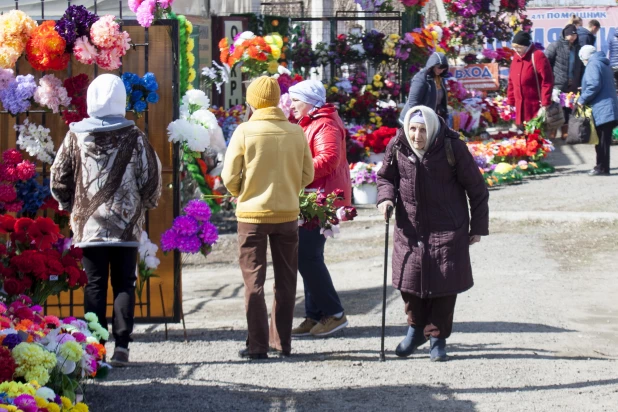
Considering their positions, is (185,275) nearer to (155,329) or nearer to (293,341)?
(155,329)

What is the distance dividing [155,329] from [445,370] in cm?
242

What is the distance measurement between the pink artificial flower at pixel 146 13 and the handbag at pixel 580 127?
9213 mm

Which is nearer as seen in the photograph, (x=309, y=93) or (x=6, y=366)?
(x=6, y=366)

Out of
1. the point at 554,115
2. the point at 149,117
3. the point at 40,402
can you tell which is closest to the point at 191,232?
the point at 149,117

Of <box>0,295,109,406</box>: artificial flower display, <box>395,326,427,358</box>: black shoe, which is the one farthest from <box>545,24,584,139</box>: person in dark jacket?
<box>0,295,109,406</box>: artificial flower display

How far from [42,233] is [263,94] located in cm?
166

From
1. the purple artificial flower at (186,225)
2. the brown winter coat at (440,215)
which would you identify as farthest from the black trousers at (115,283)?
the brown winter coat at (440,215)

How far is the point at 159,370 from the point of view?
646 centimetres

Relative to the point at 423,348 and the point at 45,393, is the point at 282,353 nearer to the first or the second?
the point at 423,348

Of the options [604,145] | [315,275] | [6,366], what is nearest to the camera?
[6,366]

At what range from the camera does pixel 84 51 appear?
688 cm

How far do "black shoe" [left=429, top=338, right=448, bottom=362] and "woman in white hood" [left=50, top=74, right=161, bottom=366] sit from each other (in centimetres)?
189

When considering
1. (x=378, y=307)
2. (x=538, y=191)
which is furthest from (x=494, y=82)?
(x=378, y=307)

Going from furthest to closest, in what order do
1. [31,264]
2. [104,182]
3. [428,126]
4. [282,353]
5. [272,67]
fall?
[272,67]
[282,353]
[428,126]
[104,182]
[31,264]
